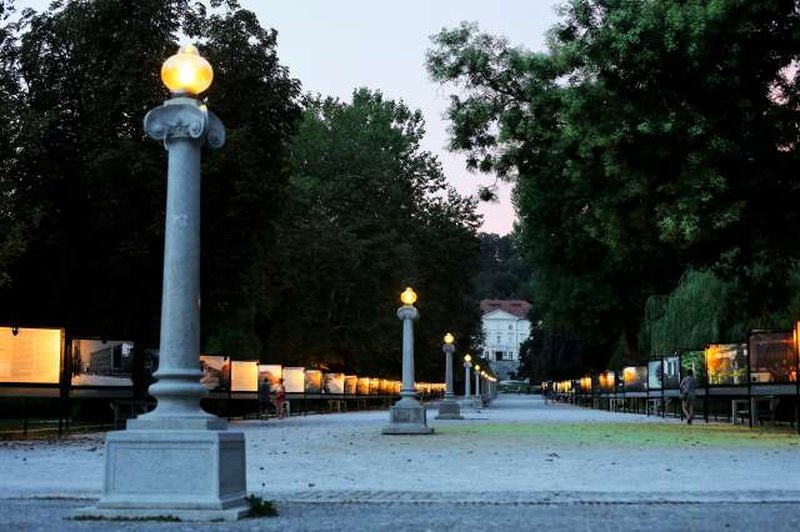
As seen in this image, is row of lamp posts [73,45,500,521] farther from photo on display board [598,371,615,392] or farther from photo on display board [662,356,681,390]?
photo on display board [598,371,615,392]

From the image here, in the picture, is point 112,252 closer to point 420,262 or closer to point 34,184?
point 34,184

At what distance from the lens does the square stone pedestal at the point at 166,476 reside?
362 inches

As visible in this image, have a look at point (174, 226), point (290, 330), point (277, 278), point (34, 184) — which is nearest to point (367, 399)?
point (290, 330)

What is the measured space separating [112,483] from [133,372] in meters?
21.0

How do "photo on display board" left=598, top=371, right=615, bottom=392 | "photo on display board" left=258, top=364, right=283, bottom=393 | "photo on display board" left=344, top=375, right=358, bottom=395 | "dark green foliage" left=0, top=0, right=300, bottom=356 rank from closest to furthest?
"dark green foliage" left=0, top=0, right=300, bottom=356 < "photo on display board" left=258, top=364, right=283, bottom=393 < "photo on display board" left=598, top=371, right=615, bottom=392 < "photo on display board" left=344, top=375, right=358, bottom=395

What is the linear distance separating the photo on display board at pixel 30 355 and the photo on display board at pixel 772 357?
17408mm

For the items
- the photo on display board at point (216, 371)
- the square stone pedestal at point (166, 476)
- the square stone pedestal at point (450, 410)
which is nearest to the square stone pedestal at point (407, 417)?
the photo on display board at point (216, 371)

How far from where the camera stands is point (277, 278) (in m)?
51.9

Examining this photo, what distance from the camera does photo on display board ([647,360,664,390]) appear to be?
4275cm

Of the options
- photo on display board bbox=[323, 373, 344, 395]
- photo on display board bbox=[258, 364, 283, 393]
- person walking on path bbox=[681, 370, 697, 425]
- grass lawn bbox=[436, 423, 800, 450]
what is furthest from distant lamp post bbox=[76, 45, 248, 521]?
photo on display board bbox=[323, 373, 344, 395]

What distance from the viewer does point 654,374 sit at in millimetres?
43719

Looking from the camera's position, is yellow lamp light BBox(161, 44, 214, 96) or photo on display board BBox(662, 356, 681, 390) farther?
photo on display board BBox(662, 356, 681, 390)

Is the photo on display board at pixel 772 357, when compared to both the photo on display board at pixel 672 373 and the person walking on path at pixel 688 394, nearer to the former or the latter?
the person walking on path at pixel 688 394

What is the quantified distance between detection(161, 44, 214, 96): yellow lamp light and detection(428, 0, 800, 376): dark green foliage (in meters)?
12.0
